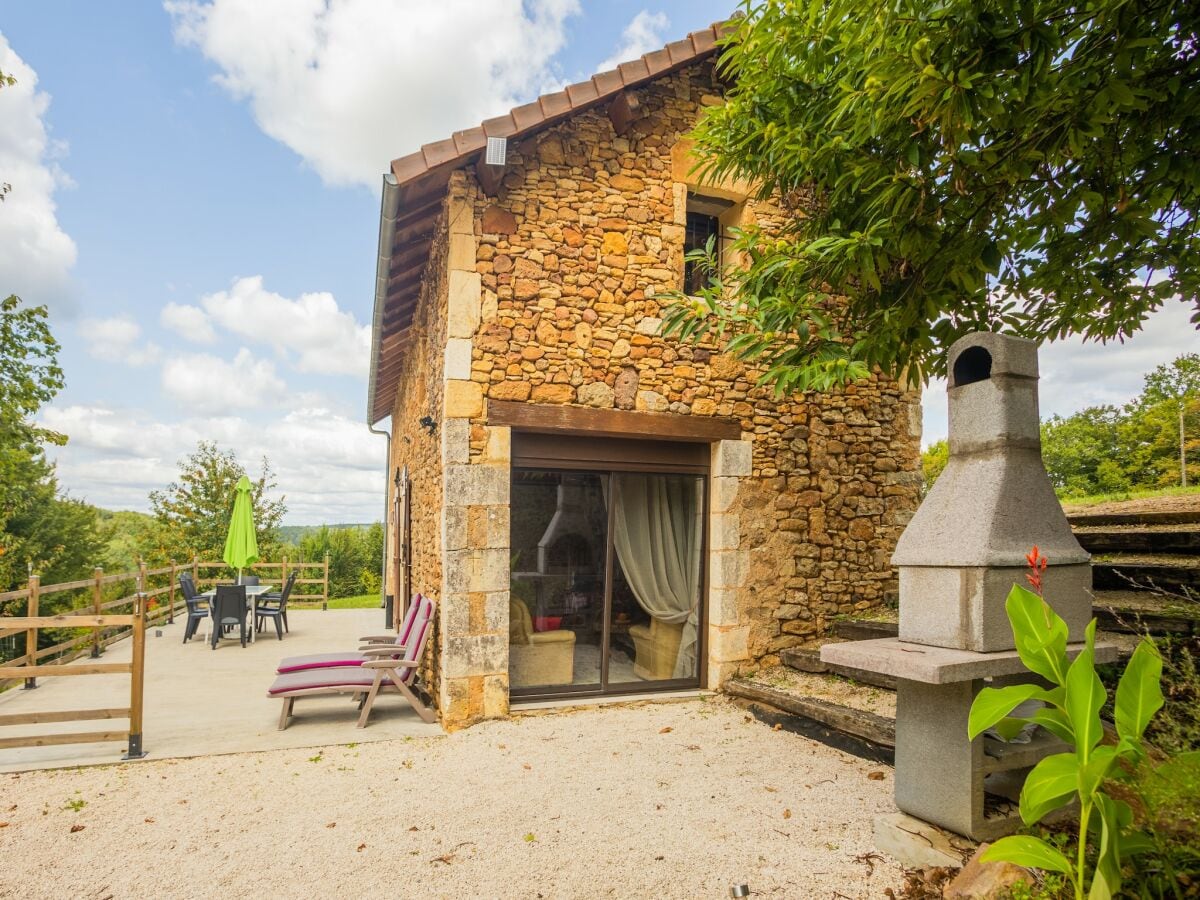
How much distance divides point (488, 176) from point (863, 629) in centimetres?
484

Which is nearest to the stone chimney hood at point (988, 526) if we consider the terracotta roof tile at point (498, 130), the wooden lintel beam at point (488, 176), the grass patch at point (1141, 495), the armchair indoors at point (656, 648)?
the armchair indoors at point (656, 648)

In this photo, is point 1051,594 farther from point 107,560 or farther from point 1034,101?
point 107,560

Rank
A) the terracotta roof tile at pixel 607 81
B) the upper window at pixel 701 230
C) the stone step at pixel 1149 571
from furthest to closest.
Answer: the upper window at pixel 701 230, the terracotta roof tile at pixel 607 81, the stone step at pixel 1149 571

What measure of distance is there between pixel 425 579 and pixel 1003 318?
5.63 meters

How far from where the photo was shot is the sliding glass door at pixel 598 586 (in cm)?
554

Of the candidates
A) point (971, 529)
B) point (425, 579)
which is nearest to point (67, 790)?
point (425, 579)

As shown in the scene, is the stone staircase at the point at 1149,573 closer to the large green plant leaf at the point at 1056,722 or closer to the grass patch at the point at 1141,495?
the large green plant leaf at the point at 1056,722

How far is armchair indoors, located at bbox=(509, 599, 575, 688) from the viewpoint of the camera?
18.0ft

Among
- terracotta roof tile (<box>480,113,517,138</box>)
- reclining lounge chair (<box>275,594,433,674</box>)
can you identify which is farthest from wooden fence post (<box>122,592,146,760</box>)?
terracotta roof tile (<box>480,113,517,138</box>)

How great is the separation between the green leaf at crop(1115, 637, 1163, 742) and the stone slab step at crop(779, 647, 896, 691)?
3.00 m

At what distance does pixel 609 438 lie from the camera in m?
5.64

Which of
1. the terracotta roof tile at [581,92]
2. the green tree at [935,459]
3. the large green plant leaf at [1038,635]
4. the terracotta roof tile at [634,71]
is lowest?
the large green plant leaf at [1038,635]

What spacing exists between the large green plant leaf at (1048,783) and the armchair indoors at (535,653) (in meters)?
3.93

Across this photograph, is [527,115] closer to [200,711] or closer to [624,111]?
[624,111]
